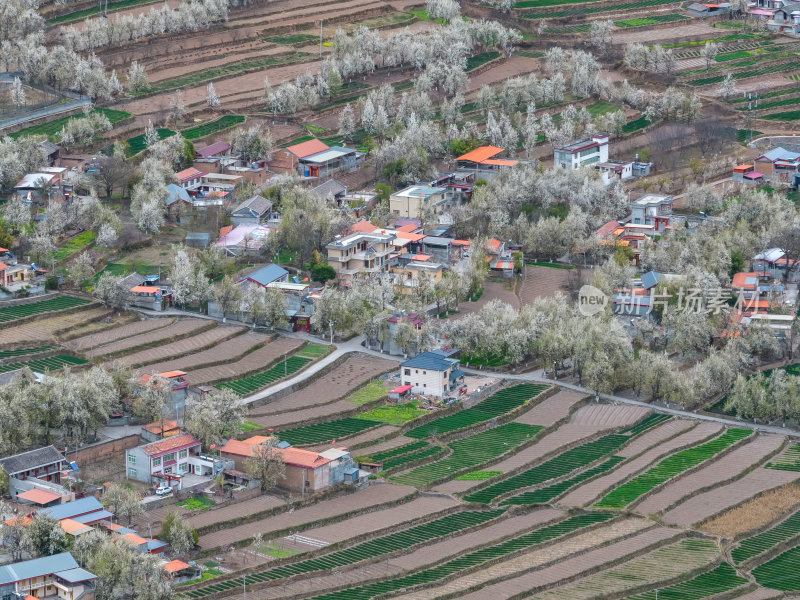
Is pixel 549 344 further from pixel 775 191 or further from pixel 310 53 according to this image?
pixel 310 53

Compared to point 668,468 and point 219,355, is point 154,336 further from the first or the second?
point 668,468

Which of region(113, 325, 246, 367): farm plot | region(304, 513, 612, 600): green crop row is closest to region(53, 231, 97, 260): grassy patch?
region(113, 325, 246, 367): farm plot

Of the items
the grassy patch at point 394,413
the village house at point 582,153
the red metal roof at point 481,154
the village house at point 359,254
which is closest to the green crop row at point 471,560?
the grassy patch at point 394,413

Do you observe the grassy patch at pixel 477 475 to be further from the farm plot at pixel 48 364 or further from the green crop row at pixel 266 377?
the farm plot at pixel 48 364

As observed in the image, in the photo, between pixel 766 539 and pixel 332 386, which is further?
pixel 332 386

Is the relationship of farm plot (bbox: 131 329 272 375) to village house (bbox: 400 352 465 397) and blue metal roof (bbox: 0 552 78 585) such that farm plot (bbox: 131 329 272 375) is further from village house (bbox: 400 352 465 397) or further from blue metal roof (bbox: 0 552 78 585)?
blue metal roof (bbox: 0 552 78 585)

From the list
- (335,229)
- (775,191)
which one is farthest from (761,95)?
(335,229)

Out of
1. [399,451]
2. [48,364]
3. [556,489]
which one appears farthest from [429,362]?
[48,364]

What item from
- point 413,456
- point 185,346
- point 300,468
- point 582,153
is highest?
point 582,153
